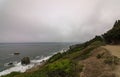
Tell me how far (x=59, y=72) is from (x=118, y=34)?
25044 mm

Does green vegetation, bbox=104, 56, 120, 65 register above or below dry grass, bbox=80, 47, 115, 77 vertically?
above

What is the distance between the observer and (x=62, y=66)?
1947 centimetres

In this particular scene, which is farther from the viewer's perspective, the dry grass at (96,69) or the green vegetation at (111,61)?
the green vegetation at (111,61)

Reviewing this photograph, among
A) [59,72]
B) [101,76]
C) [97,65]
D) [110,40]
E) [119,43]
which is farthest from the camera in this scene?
[110,40]

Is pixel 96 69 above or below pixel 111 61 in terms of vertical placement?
below

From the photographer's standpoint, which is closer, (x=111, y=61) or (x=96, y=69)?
(x=96, y=69)

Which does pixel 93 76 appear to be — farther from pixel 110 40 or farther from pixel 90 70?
pixel 110 40

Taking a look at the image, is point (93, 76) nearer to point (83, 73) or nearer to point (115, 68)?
point (83, 73)

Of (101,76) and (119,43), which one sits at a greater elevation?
(119,43)

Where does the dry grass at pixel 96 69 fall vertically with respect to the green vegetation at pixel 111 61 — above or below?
below

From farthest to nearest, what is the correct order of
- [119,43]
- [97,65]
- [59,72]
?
[119,43]
[97,65]
[59,72]

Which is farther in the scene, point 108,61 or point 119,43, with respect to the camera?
point 119,43

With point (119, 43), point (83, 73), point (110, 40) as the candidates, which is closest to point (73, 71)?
point (83, 73)

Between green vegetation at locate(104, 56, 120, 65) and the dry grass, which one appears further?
green vegetation at locate(104, 56, 120, 65)
